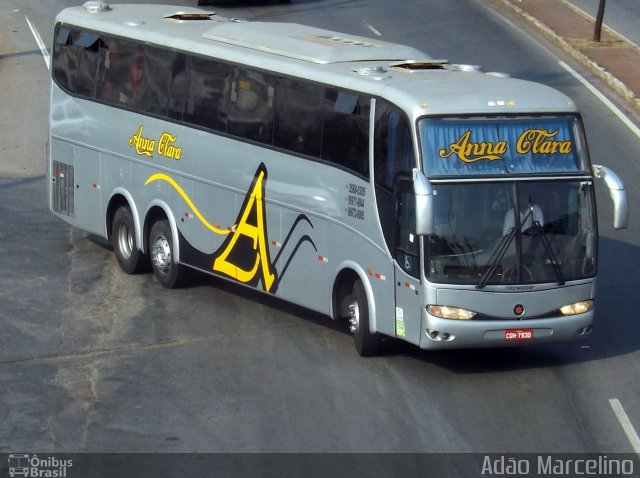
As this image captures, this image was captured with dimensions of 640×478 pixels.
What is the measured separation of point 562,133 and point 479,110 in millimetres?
923

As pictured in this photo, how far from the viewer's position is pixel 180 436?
11234 millimetres

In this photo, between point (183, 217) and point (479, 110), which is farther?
point (183, 217)

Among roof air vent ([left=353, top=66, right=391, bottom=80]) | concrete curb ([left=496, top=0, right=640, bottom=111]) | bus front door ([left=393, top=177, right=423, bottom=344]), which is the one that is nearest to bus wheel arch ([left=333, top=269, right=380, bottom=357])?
bus front door ([left=393, top=177, right=423, bottom=344])

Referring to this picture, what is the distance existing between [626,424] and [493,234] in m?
2.22

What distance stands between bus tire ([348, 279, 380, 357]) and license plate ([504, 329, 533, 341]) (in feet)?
5.00

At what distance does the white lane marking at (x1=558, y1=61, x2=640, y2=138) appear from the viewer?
24.4 metres

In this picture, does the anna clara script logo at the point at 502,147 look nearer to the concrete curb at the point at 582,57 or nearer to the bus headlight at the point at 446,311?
the bus headlight at the point at 446,311

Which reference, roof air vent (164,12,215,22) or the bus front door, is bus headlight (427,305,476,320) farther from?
roof air vent (164,12,215,22)

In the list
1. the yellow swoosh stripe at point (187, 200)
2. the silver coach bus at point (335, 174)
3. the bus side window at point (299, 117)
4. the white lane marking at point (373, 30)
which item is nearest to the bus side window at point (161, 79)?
the silver coach bus at point (335, 174)

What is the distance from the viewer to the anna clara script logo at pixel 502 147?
1253cm
